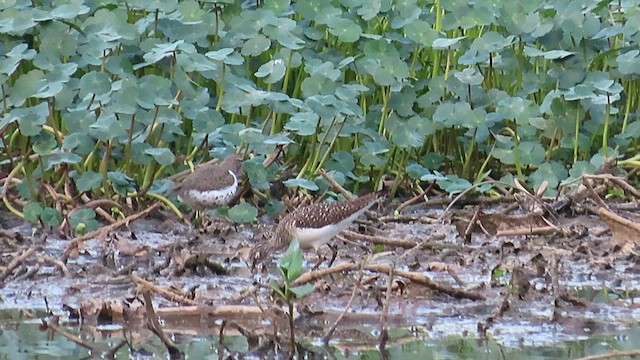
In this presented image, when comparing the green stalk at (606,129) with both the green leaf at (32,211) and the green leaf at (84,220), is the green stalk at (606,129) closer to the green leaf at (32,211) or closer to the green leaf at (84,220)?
the green leaf at (84,220)

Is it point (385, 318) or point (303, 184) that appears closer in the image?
point (385, 318)

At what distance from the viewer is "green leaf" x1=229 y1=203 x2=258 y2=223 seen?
8172mm

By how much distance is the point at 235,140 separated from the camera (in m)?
8.59

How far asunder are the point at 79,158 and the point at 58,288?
1763 millimetres

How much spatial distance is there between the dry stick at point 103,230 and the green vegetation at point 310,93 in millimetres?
120

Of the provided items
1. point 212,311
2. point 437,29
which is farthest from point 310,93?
point 212,311

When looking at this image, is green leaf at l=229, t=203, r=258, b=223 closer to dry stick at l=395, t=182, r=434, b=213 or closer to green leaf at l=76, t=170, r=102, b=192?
green leaf at l=76, t=170, r=102, b=192

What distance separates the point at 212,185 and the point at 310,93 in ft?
4.04

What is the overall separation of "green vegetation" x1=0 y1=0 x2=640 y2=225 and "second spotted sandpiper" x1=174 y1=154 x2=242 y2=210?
0.41ft

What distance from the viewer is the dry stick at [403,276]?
5461 mm

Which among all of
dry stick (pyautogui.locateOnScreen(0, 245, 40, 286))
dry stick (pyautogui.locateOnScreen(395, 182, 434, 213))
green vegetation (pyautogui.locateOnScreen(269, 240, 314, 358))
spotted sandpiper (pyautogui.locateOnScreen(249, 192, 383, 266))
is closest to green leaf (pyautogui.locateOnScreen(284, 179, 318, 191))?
dry stick (pyautogui.locateOnScreen(395, 182, 434, 213))

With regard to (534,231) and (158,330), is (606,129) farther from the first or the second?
(158,330)

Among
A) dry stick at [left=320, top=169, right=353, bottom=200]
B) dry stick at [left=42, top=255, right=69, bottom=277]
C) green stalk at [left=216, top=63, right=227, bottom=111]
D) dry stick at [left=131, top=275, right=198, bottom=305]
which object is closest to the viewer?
dry stick at [left=131, top=275, right=198, bottom=305]

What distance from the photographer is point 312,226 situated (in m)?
7.25
